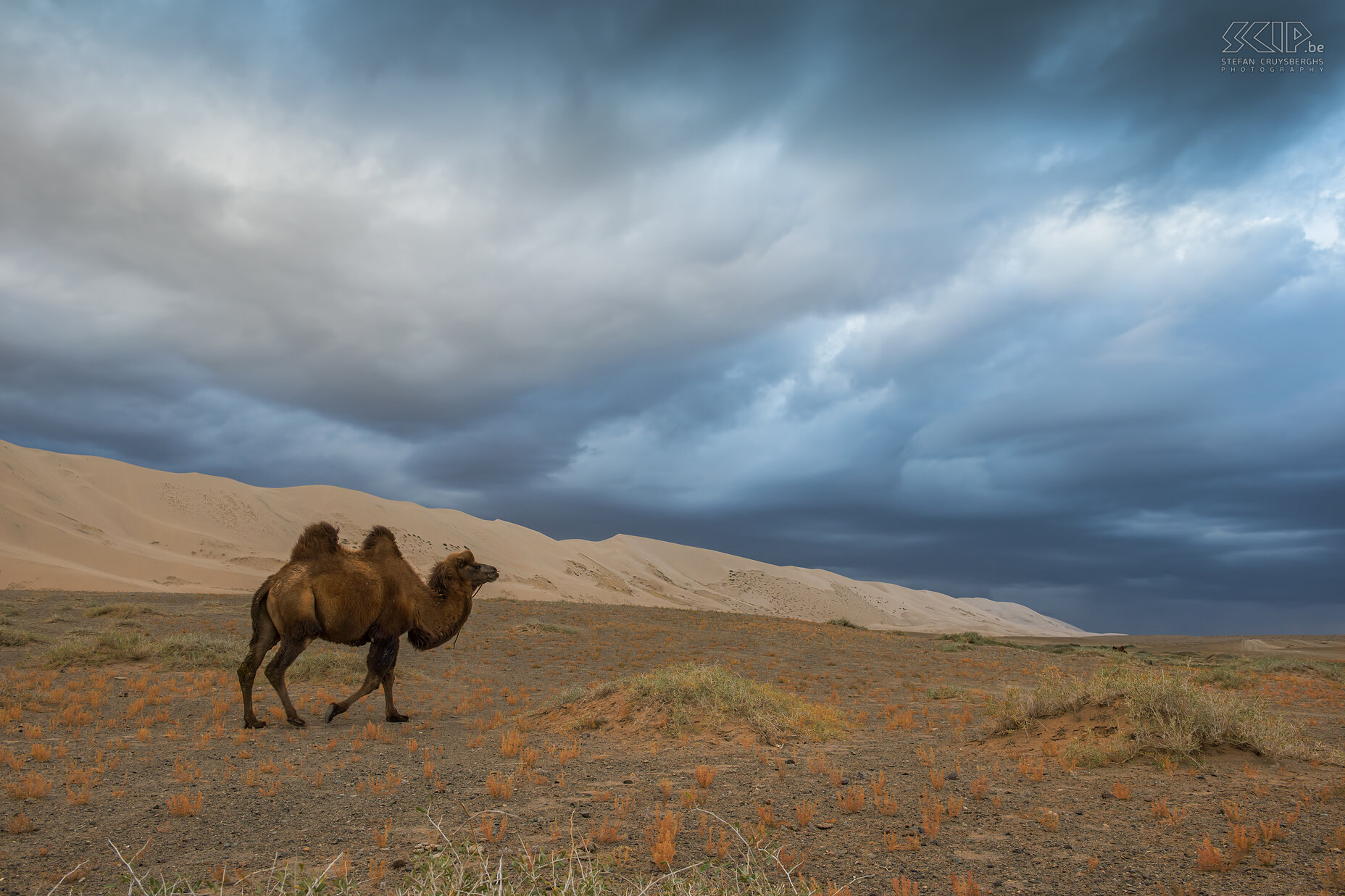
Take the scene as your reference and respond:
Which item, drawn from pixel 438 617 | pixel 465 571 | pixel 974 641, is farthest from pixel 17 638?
pixel 974 641

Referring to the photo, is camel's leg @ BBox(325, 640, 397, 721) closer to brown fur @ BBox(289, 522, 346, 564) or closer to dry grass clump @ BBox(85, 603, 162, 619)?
brown fur @ BBox(289, 522, 346, 564)

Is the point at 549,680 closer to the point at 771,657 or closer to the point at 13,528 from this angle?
the point at 771,657

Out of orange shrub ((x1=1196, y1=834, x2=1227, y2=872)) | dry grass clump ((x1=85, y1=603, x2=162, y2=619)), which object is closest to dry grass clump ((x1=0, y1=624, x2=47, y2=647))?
dry grass clump ((x1=85, y1=603, x2=162, y2=619))

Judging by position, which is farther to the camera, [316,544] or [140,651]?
[140,651]

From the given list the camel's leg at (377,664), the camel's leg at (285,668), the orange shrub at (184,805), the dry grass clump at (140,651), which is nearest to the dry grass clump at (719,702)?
the camel's leg at (377,664)

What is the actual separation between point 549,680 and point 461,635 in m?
8.50

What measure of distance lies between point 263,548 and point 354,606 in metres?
63.9

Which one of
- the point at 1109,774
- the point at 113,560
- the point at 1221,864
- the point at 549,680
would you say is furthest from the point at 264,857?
the point at 113,560

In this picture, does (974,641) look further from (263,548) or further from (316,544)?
(263,548)

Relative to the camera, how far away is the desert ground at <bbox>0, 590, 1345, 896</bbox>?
15.7 ft

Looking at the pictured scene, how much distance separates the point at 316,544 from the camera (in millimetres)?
10953

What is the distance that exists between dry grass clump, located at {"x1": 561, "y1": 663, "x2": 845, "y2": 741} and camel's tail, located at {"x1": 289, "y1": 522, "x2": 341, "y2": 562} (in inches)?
176

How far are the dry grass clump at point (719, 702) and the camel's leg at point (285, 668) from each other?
4.01 m

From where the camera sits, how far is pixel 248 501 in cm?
7419
